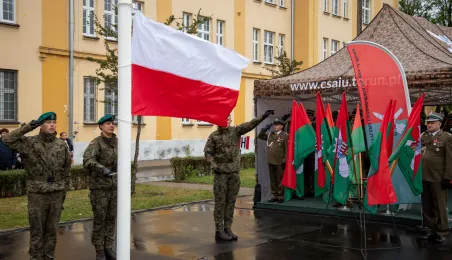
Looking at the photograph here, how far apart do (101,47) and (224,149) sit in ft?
55.4

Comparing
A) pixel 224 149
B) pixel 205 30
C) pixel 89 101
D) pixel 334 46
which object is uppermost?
pixel 334 46

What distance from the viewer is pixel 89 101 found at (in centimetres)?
2469

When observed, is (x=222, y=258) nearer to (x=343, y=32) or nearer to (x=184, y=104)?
(x=184, y=104)

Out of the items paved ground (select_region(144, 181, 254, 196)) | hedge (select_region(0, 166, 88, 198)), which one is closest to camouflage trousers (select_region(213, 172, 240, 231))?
paved ground (select_region(144, 181, 254, 196))

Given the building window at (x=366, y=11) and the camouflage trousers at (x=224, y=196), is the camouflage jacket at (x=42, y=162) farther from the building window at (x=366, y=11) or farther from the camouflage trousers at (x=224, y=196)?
the building window at (x=366, y=11)

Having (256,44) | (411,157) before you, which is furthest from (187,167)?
(256,44)

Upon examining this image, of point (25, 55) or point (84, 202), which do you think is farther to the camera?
point (25, 55)

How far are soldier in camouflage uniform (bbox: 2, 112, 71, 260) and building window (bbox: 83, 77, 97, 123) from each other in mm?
17756

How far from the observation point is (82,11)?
24078 millimetres

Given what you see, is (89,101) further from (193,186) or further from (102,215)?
(102,215)

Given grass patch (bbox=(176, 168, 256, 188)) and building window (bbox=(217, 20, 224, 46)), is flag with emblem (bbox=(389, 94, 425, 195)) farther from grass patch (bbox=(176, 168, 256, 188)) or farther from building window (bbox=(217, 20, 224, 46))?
building window (bbox=(217, 20, 224, 46))

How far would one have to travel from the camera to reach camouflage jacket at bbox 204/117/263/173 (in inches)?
370

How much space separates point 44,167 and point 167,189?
9.38 m

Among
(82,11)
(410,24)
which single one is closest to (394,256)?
(410,24)
